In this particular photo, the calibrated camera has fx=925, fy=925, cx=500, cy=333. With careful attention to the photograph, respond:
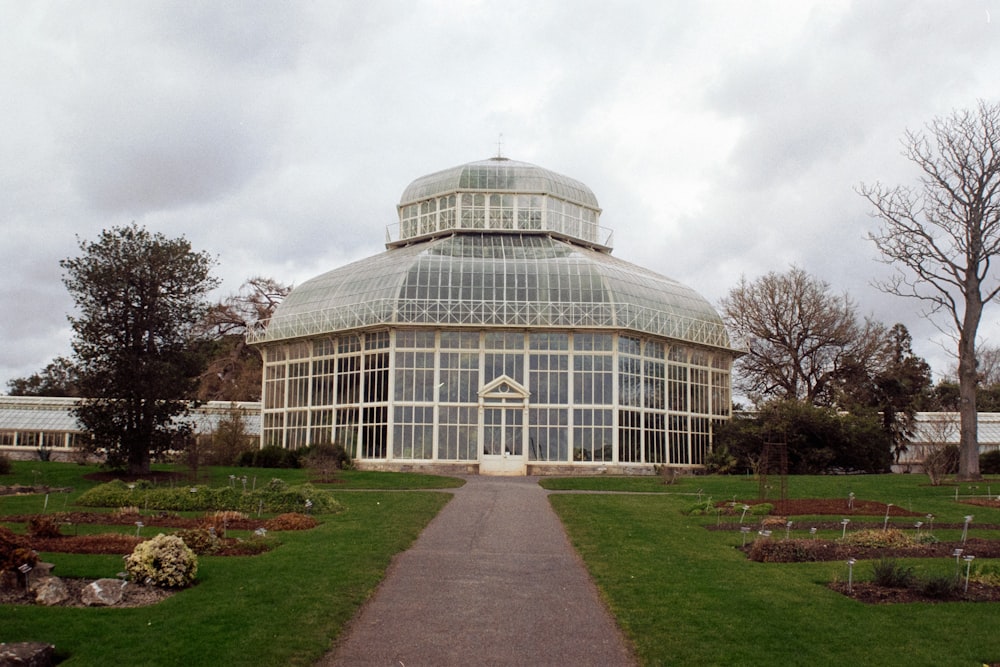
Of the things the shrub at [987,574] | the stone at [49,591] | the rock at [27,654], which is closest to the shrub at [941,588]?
the shrub at [987,574]

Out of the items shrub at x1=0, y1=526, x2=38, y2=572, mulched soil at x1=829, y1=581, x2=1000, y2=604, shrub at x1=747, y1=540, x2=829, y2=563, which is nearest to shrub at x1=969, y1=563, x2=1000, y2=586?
mulched soil at x1=829, y1=581, x2=1000, y2=604

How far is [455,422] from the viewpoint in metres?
41.8

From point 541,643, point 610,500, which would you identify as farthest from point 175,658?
point 610,500

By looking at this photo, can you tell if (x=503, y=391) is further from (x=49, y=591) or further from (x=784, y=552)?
(x=49, y=591)

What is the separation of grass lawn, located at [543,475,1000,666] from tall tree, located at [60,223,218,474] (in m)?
18.4

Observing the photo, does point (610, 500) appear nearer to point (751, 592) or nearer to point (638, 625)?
point (751, 592)

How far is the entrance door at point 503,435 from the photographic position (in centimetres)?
4097

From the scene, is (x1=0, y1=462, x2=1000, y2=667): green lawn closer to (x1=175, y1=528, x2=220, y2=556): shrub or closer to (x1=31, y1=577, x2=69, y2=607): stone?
(x1=31, y1=577, x2=69, y2=607): stone

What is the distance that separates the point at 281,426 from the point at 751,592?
36.7 meters

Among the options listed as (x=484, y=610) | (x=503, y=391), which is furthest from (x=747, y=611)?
(x=503, y=391)

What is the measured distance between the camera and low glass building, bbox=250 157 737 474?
41.7m

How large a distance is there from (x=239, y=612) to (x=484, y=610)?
10.8 ft

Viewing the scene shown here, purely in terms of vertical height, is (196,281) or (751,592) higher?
(196,281)

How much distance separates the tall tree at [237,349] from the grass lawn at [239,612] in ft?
148
